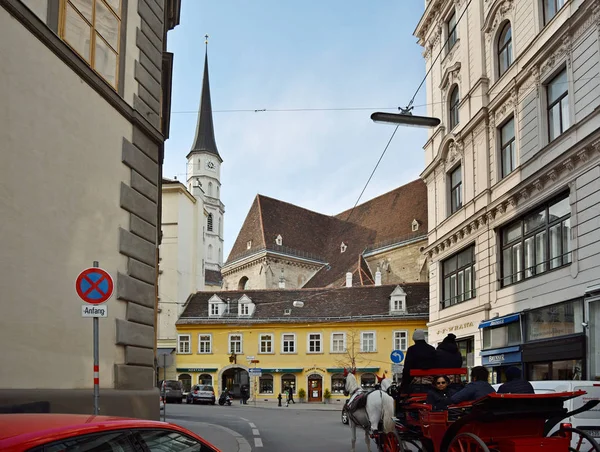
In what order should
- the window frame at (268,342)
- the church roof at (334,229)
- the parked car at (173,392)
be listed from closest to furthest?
the parked car at (173,392) → the window frame at (268,342) → the church roof at (334,229)

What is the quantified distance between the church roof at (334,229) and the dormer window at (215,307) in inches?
568

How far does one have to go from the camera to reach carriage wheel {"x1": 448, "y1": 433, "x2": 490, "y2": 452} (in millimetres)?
6688

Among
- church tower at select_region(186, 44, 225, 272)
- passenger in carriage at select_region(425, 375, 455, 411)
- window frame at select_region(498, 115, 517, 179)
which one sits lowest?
passenger in carriage at select_region(425, 375, 455, 411)

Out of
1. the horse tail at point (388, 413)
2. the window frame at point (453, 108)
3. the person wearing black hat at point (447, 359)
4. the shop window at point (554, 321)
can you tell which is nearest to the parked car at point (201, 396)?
the window frame at point (453, 108)

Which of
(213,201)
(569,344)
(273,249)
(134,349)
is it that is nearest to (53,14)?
(134,349)

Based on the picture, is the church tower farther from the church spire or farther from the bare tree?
the bare tree

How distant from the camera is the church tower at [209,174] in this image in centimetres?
11056

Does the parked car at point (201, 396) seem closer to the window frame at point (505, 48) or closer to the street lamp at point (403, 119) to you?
the window frame at point (505, 48)

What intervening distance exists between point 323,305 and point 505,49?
3187 cm

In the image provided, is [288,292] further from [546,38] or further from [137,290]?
[137,290]

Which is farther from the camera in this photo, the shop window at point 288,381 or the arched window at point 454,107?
the shop window at point 288,381

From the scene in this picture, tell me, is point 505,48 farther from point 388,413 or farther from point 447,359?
point 388,413

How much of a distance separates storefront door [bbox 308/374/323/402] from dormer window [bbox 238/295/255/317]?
7.41 m

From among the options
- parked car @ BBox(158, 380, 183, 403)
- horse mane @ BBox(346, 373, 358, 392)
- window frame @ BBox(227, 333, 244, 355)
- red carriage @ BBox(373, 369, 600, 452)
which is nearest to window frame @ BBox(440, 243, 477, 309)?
horse mane @ BBox(346, 373, 358, 392)
